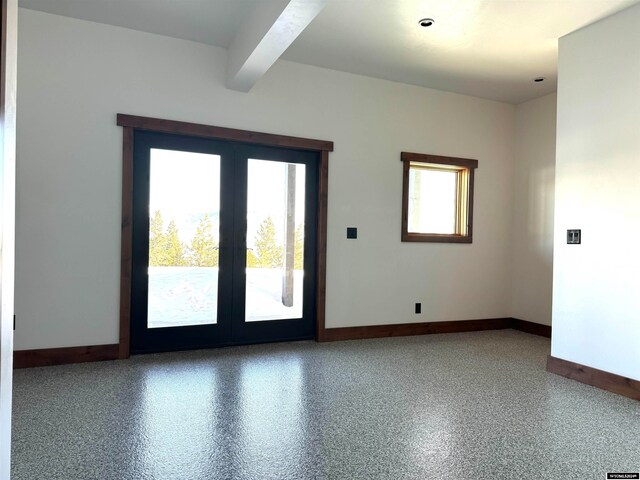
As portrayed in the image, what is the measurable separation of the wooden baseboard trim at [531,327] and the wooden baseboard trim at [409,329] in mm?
95

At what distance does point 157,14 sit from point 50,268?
2.32 metres

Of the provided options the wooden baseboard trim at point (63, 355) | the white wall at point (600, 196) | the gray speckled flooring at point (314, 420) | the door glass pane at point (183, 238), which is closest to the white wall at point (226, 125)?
the wooden baseboard trim at point (63, 355)

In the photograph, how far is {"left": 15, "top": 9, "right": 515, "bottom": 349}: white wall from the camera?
11.7ft

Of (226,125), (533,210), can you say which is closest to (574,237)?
(533,210)

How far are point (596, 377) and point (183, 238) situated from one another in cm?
376

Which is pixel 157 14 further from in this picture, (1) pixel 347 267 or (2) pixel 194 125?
(1) pixel 347 267

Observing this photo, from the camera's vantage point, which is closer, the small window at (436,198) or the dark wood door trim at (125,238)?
the dark wood door trim at (125,238)

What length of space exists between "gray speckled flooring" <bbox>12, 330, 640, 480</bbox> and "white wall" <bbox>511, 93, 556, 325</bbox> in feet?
5.38

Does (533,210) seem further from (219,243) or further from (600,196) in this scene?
(219,243)

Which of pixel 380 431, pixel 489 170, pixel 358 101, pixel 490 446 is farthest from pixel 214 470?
pixel 489 170

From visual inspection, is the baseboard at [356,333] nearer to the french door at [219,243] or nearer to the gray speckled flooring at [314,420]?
the gray speckled flooring at [314,420]

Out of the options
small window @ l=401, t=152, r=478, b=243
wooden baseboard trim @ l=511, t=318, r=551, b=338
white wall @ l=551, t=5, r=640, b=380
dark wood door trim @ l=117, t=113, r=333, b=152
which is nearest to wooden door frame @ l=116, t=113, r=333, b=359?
dark wood door trim @ l=117, t=113, r=333, b=152

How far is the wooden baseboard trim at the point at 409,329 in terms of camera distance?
4.66m

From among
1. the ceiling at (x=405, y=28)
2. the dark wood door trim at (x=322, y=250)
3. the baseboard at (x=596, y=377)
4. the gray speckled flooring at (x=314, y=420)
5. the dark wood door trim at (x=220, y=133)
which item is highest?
the ceiling at (x=405, y=28)
